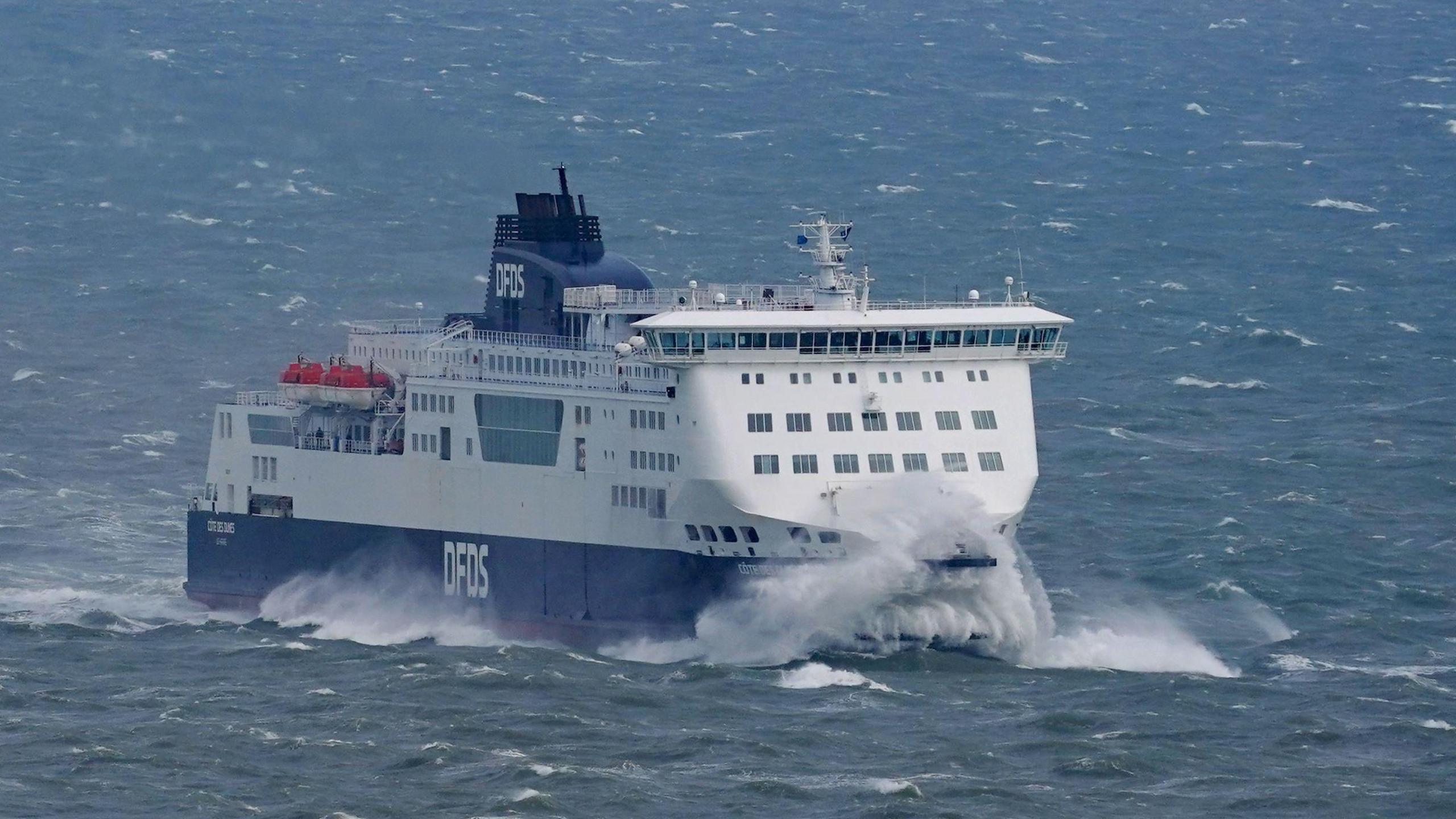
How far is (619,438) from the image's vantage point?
201 feet

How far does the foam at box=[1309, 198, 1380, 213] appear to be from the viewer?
10794cm

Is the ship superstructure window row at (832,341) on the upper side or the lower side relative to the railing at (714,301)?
lower

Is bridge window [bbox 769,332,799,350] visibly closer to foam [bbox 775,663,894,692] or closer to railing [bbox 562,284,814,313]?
railing [bbox 562,284,814,313]

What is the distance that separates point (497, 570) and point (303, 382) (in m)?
9.25

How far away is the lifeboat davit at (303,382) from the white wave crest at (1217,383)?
2951 cm

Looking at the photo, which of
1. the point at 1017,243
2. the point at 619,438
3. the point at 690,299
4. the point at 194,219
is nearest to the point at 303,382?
the point at 619,438

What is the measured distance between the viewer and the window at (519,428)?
2489 inches

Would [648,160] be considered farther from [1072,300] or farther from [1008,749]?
[1008,749]

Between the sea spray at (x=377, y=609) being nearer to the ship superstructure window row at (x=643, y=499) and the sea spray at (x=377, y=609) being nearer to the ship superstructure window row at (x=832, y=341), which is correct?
the ship superstructure window row at (x=643, y=499)

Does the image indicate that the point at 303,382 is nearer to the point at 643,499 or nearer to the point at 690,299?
the point at 643,499

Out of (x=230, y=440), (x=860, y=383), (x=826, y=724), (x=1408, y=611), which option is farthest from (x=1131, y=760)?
(x=230, y=440)

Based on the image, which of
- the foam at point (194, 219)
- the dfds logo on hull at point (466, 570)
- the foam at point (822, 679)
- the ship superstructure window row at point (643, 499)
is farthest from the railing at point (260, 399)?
the foam at point (194, 219)

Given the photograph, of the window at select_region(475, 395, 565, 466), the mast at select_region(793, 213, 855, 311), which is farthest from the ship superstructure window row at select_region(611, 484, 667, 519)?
the mast at select_region(793, 213, 855, 311)

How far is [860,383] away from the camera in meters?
59.4
